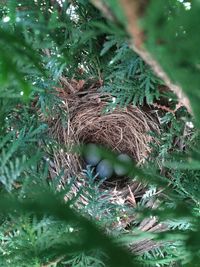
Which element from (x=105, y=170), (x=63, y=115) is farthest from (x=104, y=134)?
(x=63, y=115)

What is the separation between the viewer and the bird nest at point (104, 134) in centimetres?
133

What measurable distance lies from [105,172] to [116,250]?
48.5 inches

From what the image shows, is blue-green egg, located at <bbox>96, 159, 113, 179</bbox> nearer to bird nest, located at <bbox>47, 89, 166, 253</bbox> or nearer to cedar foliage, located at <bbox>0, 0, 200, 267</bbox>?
bird nest, located at <bbox>47, 89, 166, 253</bbox>

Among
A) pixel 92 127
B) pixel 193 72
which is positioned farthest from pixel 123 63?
pixel 193 72

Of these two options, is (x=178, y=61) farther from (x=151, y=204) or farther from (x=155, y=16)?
(x=151, y=204)

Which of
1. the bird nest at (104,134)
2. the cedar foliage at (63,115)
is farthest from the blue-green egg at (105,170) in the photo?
the cedar foliage at (63,115)

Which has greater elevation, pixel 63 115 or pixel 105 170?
pixel 63 115

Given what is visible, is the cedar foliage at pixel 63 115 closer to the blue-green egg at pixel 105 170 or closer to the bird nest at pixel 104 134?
the bird nest at pixel 104 134

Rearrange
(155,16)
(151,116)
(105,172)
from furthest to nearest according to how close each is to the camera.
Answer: (105,172) < (151,116) < (155,16)

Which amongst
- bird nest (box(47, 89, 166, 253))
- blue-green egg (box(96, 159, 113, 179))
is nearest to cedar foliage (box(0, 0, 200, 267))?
bird nest (box(47, 89, 166, 253))

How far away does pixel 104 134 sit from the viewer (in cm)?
161

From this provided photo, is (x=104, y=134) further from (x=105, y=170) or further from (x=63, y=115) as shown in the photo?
(x=63, y=115)

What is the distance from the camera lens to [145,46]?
0.36 metres

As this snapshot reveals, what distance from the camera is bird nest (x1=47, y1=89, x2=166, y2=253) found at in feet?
4.37
